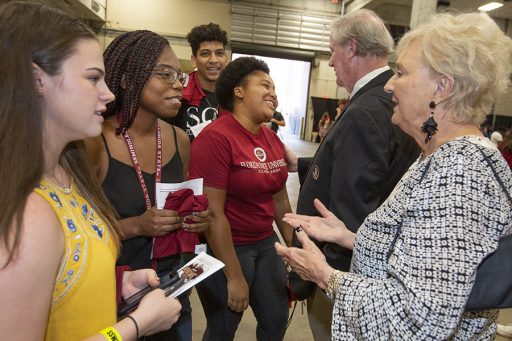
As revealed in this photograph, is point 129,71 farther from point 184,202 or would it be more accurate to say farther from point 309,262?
point 309,262

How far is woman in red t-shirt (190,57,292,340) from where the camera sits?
2023 millimetres

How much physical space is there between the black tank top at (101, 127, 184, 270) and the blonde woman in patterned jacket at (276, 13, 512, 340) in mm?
712

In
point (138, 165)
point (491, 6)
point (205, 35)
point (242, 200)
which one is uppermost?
point (491, 6)

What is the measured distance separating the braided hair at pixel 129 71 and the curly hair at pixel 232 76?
671mm

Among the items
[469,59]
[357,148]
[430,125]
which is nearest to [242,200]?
[357,148]

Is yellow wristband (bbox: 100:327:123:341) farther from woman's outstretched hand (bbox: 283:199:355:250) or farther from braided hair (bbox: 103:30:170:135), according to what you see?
braided hair (bbox: 103:30:170:135)

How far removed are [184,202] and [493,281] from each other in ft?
3.74

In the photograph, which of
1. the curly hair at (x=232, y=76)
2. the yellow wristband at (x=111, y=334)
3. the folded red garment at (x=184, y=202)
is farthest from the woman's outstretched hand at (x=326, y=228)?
the curly hair at (x=232, y=76)

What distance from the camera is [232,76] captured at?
93.3 inches

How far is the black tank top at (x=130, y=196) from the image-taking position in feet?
5.37

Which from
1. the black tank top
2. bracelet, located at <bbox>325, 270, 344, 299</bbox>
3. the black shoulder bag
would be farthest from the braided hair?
the black shoulder bag

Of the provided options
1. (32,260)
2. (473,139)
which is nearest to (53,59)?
(32,260)

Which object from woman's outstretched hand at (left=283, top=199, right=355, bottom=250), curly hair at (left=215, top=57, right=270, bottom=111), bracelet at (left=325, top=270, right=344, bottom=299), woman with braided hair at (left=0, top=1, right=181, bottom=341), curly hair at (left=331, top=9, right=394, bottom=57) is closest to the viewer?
woman with braided hair at (left=0, top=1, right=181, bottom=341)

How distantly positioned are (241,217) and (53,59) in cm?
139
